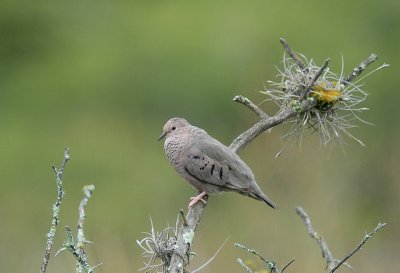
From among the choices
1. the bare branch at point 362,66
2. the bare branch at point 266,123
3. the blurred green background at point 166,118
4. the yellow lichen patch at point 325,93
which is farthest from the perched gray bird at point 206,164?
the blurred green background at point 166,118

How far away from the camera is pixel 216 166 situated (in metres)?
5.51

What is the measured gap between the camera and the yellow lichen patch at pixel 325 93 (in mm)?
4969

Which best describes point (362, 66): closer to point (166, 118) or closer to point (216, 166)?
point (216, 166)

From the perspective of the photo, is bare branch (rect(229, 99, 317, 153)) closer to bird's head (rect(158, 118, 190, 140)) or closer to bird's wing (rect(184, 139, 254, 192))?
bird's wing (rect(184, 139, 254, 192))

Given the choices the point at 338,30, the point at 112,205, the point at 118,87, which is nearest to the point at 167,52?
the point at 118,87

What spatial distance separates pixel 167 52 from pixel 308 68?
428 inches

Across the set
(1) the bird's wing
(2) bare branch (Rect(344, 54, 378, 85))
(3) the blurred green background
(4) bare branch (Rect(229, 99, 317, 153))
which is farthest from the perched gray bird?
(3) the blurred green background

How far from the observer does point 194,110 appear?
13727 millimetres

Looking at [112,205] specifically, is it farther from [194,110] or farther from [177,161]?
[177,161]

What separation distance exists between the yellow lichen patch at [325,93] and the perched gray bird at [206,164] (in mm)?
536

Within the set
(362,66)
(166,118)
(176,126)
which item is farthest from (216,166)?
(166,118)

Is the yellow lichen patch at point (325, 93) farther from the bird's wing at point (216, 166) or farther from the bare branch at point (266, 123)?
the bird's wing at point (216, 166)

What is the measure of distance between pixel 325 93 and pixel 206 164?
88 cm

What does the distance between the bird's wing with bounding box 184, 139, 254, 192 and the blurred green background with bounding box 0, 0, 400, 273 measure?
2213 mm
